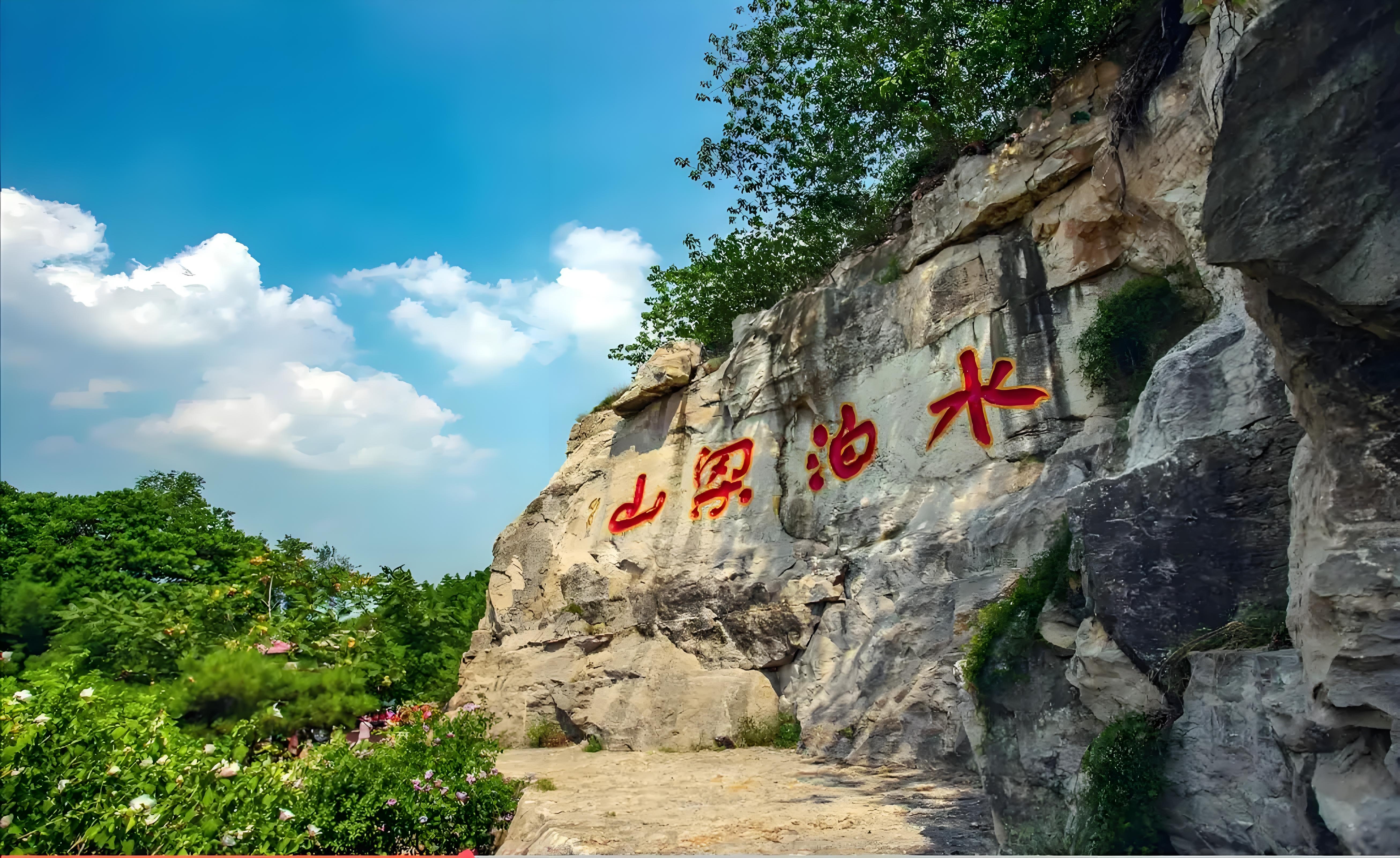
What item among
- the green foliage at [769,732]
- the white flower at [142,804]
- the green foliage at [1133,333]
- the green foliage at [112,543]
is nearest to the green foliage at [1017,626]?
the green foliage at [1133,333]

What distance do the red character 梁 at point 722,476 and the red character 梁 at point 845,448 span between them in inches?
34.4

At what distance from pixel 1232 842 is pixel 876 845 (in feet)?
5.34

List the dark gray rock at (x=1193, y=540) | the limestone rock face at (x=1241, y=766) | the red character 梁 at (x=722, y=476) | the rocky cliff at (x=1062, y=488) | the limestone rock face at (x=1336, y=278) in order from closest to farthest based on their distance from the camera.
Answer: the limestone rock face at (x=1336, y=278)
the rocky cliff at (x=1062, y=488)
the limestone rock face at (x=1241, y=766)
the dark gray rock at (x=1193, y=540)
the red character 梁 at (x=722, y=476)

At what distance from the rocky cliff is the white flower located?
3284 millimetres

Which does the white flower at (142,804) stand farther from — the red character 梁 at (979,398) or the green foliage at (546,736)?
the green foliage at (546,736)

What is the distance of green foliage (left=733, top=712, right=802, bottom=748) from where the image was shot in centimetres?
756

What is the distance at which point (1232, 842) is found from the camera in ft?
8.97

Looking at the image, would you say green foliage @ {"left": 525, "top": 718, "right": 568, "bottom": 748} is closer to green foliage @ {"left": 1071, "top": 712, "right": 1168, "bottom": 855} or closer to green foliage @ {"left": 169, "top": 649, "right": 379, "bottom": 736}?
green foliage @ {"left": 169, "top": 649, "right": 379, "bottom": 736}

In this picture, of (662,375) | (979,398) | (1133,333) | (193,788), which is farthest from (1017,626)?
(662,375)

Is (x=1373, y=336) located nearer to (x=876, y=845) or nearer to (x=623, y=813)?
(x=876, y=845)

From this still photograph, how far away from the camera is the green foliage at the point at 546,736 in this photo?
366 inches

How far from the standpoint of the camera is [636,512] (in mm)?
10891

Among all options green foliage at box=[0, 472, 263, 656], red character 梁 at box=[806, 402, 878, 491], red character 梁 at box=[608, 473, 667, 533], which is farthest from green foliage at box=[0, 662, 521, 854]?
green foliage at box=[0, 472, 263, 656]

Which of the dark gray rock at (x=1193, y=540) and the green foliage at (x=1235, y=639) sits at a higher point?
the dark gray rock at (x=1193, y=540)
